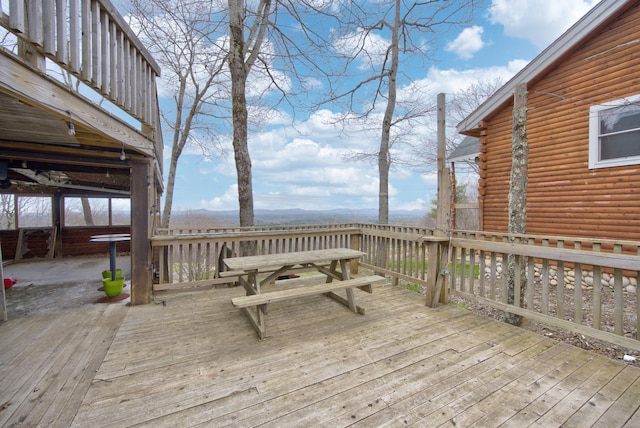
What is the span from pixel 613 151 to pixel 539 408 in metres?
5.59

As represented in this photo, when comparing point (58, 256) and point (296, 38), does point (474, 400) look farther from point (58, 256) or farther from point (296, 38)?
point (58, 256)

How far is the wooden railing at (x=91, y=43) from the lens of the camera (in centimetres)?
171

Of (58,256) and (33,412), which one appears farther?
(58,256)

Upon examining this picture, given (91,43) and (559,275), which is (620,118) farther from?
(91,43)

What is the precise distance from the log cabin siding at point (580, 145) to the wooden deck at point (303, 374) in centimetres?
394

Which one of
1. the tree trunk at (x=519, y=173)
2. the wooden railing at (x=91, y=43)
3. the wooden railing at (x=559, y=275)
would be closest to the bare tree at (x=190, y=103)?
the wooden railing at (x=91, y=43)

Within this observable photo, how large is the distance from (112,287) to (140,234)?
1138 mm

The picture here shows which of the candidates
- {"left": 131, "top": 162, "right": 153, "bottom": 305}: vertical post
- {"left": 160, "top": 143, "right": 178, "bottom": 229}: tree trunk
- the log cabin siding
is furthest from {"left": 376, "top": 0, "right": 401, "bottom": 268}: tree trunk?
{"left": 160, "top": 143, "right": 178, "bottom": 229}: tree trunk

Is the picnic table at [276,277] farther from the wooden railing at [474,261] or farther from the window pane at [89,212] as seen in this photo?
the window pane at [89,212]

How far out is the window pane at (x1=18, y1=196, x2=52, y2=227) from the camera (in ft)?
24.3

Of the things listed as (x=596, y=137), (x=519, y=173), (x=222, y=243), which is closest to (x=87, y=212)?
(x=222, y=243)

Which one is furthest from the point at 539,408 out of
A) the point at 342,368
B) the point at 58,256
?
the point at 58,256

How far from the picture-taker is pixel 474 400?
1.83 metres

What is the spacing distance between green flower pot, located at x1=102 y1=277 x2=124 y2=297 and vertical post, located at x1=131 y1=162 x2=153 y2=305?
2.30 feet
